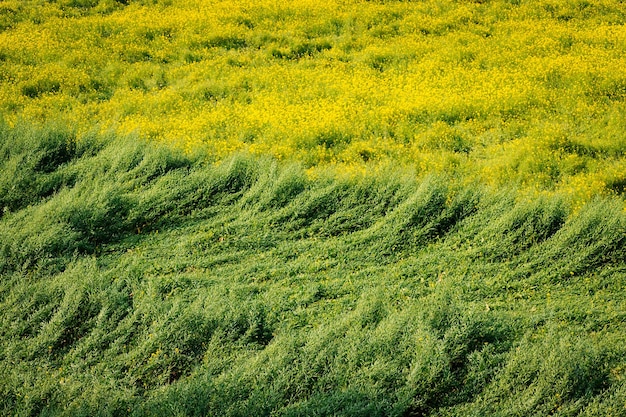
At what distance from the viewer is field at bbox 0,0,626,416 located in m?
4.08

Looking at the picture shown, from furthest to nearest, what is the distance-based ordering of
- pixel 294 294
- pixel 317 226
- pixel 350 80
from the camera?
1. pixel 350 80
2. pixel 317 226
3. pixel 294 294

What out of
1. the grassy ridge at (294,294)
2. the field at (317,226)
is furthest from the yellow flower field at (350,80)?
the grassy ridge at (294,294)

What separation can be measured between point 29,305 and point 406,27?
9.19 meters

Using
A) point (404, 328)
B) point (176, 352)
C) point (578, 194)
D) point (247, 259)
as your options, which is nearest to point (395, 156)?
point (578, 194)

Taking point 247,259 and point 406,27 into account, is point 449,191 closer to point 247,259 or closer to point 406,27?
point 247,259

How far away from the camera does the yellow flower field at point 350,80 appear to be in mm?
7281

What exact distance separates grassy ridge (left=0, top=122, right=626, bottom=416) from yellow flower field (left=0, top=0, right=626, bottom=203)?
37.7 inches

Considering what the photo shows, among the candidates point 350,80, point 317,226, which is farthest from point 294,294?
point 350,80

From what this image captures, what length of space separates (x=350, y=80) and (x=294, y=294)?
5367 millimetres

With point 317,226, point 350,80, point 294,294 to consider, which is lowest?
point 294,294

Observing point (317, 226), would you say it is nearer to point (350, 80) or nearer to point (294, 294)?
point (294, 294)

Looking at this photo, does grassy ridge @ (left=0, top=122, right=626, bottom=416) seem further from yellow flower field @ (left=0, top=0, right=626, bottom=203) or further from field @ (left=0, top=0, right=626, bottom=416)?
yellow flower field @ (left=0, top=0, right=626, bottom=203)

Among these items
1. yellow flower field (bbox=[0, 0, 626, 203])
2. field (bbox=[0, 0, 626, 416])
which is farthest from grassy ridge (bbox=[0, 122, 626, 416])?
yellow flower field (bbox=[0, 0, 626, 203])

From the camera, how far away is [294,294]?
16.3 ft
